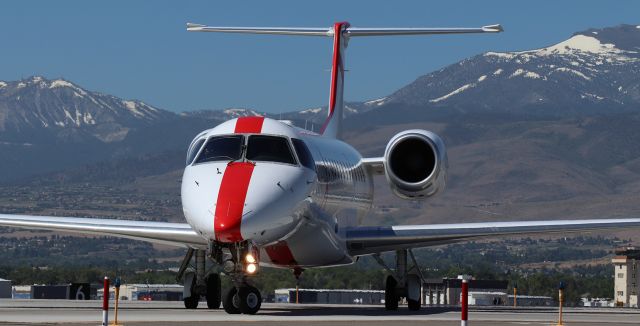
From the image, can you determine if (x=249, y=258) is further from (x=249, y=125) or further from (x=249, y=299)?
(x=249, y=125)

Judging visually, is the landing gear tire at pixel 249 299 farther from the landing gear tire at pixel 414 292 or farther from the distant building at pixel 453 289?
the distant building at pixel 453 289

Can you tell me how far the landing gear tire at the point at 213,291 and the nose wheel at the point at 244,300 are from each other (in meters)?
5.06

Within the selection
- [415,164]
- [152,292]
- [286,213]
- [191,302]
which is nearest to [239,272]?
[286,213]

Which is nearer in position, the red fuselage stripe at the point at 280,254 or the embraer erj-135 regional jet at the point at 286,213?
the embraer erj-135 regional jet at the point at 286,213

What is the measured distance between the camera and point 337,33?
45.5m

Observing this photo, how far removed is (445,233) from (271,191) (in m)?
7.30

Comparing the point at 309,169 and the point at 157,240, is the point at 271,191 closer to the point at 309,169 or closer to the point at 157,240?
the point at 309,169

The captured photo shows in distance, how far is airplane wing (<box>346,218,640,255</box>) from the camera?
35.2 meters

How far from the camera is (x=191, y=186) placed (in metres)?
29.7

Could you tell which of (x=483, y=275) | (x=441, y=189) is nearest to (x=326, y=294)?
(x=483, y=275)

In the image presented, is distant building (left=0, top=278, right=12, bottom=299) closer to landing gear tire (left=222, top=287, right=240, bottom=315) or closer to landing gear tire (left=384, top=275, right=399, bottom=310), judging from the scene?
landing gear tire (left=384, top=275, right=399, bottom=310)

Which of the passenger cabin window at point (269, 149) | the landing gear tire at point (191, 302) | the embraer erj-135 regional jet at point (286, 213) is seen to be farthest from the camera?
the landing gear tire at point (191, 302)

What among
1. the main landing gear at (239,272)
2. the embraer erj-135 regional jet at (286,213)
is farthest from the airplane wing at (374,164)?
the main landing gear at (239,272)

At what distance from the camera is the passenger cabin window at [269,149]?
3041 centimetres
